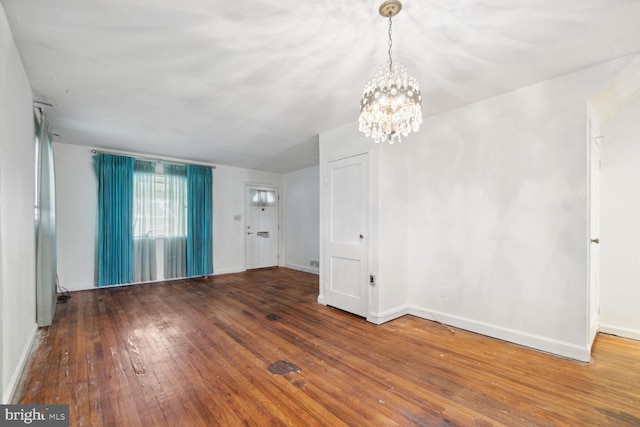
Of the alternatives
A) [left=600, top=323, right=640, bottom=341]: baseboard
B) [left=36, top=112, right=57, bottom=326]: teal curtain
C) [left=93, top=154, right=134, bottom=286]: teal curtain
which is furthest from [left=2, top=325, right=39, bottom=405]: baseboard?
[left=600, top=323, right=640, bottom=341]: baseboard

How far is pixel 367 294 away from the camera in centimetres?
339

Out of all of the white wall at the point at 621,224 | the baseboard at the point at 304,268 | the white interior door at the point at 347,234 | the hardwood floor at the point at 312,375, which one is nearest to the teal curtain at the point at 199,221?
the baseboard at the point at 304,268

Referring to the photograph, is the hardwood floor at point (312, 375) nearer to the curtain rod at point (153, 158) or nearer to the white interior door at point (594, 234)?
the white interior door at point (594, 234)

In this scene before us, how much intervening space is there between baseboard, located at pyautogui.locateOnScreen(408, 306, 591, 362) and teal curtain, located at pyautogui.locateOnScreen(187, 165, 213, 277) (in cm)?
452

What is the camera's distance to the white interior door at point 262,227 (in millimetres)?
6859

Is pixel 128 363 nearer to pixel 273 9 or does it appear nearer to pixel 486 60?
pixel 273 9

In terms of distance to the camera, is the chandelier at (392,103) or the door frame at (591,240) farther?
the door frame at (591,240)

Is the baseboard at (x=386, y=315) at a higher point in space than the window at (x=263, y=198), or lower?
lower

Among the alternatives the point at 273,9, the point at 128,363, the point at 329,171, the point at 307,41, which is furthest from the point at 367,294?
the point at 273,9

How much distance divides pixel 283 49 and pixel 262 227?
5.42 meters

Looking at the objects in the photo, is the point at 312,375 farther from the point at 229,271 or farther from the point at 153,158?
the point at 153,158

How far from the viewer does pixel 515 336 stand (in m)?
2.70

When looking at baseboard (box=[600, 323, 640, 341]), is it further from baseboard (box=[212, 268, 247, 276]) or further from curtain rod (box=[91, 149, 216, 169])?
curtain rod (box=[91, 149, 216, 169])

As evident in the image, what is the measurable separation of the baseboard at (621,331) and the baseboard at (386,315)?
205 cm
